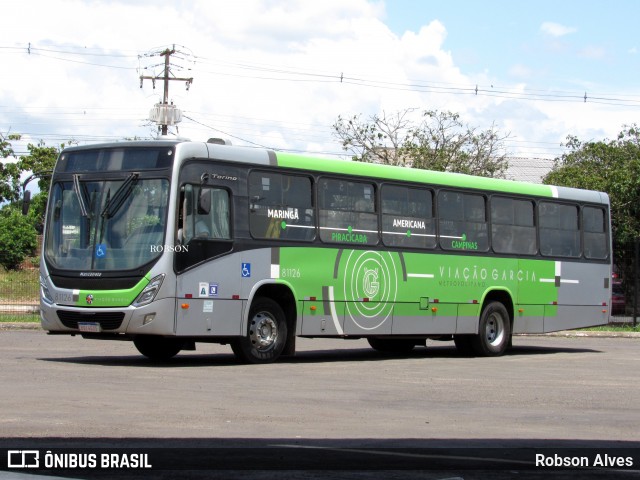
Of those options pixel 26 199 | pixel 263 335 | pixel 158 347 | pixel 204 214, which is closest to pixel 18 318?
pixel 26 199

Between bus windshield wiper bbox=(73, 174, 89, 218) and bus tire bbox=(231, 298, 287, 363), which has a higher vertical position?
bus windshield wiper bbox=(73, 174, 89, 218)

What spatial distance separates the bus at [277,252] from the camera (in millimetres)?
17391

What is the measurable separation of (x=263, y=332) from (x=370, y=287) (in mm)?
2495

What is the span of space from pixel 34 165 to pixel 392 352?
191ft

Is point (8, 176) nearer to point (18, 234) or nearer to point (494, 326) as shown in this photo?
point (18, 234)

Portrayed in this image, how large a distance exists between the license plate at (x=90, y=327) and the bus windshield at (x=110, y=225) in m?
0.81

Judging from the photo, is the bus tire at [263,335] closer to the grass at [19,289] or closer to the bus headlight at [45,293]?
the bus headlight at [45,293]

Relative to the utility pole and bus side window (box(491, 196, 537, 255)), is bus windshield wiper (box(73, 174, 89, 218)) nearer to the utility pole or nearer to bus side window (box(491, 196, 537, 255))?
bus side window (box(491, 196, 537, 255))

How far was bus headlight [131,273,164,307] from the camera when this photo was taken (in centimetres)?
1712

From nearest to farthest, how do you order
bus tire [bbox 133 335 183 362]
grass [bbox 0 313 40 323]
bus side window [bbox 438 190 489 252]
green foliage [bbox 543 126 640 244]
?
bus tire [bbox 133 335 183 362]
bus side window [bbox 438 190 489 252]
grass [bbox 0 313 40 323]
green foliage [bbox 543 126 640 244]

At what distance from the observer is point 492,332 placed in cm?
2306

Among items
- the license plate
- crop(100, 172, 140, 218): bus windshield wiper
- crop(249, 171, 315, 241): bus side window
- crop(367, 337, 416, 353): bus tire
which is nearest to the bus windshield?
crop(100, 172, 140, 218): bus windshield wiper

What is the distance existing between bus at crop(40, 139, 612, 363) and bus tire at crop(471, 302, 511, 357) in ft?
0.11

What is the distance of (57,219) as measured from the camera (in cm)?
1823
